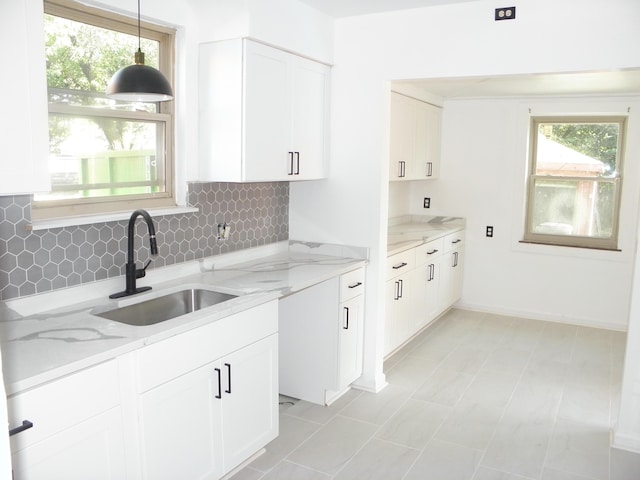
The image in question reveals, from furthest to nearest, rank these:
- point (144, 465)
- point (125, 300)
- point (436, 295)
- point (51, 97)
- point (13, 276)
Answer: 1. point (436, 295)
2. point (125, 300)
3. point (51, 97)
4. point (13, 276)
5. point (144, 465)

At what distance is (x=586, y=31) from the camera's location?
9.32ft

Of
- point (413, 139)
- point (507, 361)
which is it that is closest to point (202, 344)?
point (507, 361)

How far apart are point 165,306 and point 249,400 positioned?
2.05 ft

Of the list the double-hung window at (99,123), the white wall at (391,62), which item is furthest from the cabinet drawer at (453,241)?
the double-hung window at (99,123)

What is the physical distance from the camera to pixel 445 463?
2.85 meters

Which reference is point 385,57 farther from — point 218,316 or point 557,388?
point 557,388

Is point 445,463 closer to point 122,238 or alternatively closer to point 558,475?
point 558,475

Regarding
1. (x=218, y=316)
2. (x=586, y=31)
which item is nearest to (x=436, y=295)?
(x=586, y=31)

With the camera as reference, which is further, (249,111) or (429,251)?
(429,251)

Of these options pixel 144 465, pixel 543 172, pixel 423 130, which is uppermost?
pixel 423 130

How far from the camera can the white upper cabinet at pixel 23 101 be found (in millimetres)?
1717

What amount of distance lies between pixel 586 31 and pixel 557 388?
234 centimetres

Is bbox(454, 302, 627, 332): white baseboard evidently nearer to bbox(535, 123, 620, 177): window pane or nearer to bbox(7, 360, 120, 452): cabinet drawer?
bbox(535, 123, 620, 177): window pane

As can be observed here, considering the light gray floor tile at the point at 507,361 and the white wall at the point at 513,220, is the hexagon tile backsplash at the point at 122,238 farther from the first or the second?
the white wall at the point at 513,220
